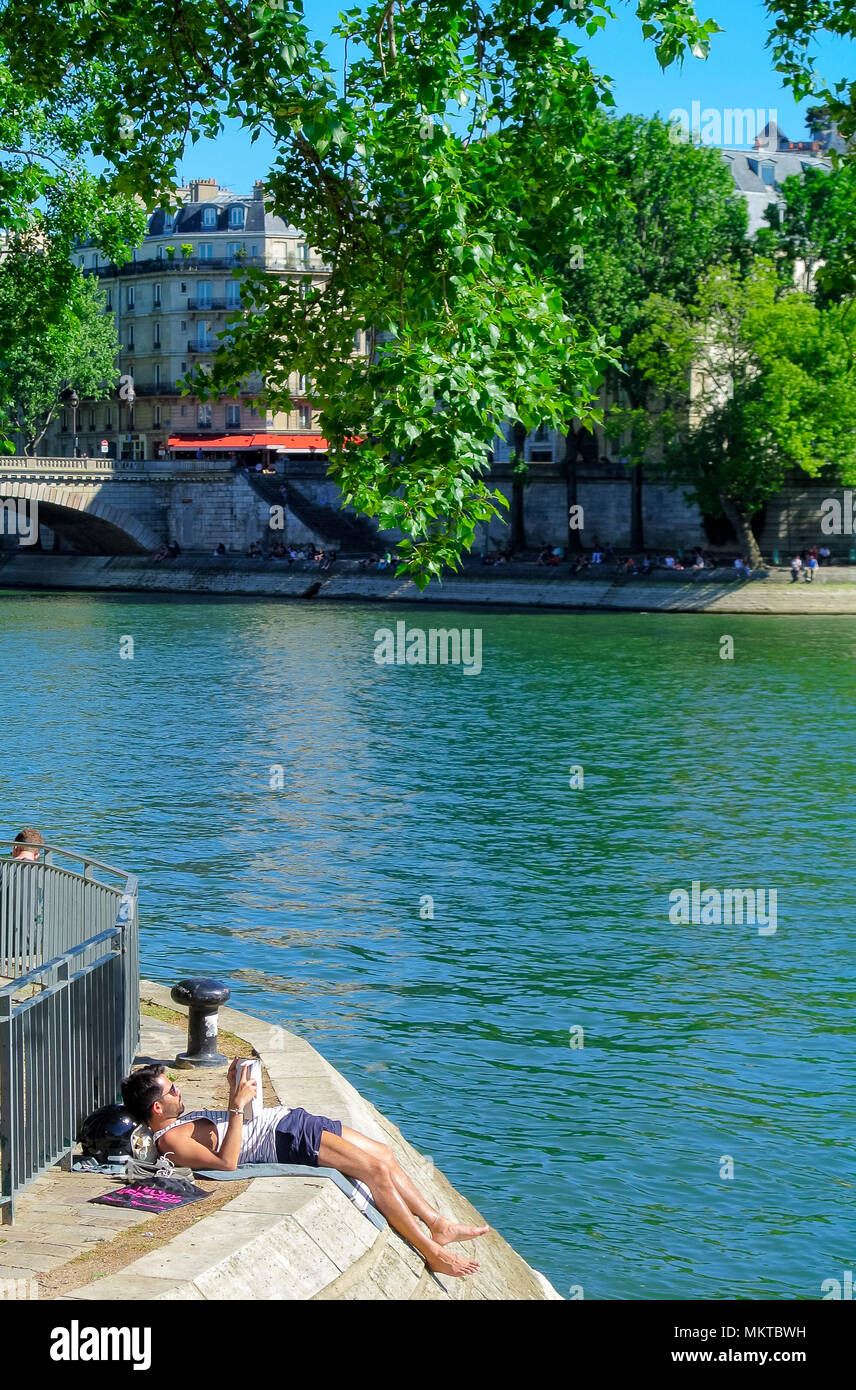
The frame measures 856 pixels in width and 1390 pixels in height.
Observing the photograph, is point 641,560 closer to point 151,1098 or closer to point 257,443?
point 257,443

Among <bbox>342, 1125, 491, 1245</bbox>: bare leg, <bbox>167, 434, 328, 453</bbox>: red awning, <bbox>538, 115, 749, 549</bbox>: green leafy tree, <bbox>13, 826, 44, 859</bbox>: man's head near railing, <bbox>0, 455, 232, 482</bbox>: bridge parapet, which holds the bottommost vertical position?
<bbox>342, 1125, 491, 1245</bbox>: bare leg

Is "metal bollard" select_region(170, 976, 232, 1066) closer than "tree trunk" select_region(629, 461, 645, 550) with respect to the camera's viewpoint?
Yes

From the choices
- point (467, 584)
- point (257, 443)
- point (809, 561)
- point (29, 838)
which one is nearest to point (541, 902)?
point (29, 838)

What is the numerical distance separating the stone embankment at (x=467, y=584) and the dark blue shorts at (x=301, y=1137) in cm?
5238

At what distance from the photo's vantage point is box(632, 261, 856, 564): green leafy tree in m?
57.9

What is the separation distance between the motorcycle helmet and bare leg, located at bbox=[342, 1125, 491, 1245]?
1.05 meters

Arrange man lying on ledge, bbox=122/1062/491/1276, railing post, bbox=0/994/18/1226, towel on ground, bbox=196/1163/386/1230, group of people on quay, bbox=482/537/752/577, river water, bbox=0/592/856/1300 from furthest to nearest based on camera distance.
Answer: group of people on quay, bbox=482/537/752/577 → river water, bbox=0/592/856/1300 → man lying on ledge, bbox=122/1062/491/1276 → towel on ground, bbox=196/1163/386/1230 → railing post, bbox=0/994/18/1226

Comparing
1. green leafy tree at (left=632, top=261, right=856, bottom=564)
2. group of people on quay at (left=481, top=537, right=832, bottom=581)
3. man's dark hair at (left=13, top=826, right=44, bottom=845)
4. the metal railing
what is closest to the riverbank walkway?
the metal railing

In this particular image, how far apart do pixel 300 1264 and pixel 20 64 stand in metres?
9.57

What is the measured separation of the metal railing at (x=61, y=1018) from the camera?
7.96 metres

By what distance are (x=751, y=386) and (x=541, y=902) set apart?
43.1m

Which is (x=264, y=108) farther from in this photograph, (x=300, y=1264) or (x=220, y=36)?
(x=300, y=1264)

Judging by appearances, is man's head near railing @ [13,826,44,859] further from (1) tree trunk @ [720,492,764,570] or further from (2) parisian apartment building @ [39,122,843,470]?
(2) parisian apartment building @ [39,122,843,470]

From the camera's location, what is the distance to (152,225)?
10288cm
